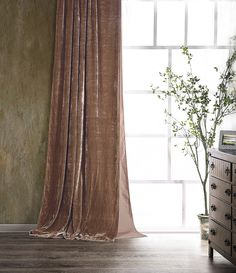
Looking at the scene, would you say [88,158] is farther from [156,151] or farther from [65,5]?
[65,5]

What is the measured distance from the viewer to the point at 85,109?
4652mm

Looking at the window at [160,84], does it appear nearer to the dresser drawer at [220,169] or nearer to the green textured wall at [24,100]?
the green textured wall at [24,100]

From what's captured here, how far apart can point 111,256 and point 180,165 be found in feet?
4.23

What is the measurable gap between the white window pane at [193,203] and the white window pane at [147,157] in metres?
0.27

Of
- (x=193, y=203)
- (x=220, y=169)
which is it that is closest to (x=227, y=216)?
(x=220, y=169)

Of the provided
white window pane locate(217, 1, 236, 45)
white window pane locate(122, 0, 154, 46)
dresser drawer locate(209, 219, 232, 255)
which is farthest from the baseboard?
white window pane locate(217, 1, 236, 45)

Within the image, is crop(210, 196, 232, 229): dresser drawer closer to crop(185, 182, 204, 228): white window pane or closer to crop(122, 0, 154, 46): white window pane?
crop(185, 182, 204, 228): white window pane

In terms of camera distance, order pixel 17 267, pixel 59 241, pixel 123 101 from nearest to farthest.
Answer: pixel 17 267, pixel 59 241, pixel 123 101

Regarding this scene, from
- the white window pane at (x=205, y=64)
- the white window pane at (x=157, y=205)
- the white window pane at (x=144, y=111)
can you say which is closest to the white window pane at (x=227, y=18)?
the white window pane at (x=205, y=64)

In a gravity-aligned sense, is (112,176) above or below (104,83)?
below

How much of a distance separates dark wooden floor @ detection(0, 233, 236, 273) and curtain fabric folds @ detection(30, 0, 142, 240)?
0.28 meters

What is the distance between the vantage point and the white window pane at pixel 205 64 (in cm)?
481

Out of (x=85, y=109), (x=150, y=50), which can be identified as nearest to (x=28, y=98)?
(x=85, y=109)

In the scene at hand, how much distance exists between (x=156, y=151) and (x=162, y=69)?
75 cm
